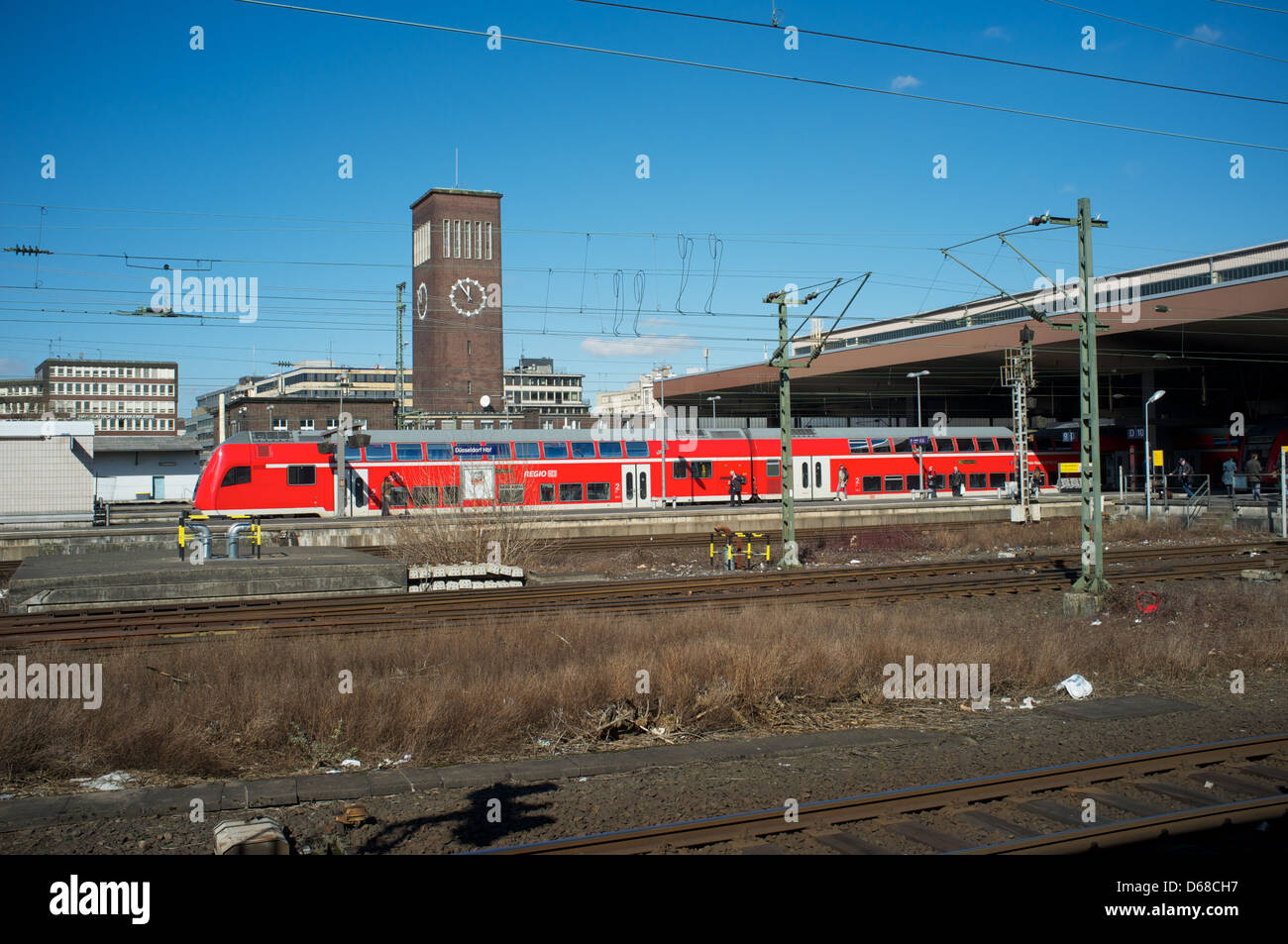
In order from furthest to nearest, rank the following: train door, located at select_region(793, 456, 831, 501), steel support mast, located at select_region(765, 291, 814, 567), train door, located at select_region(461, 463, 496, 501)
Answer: train door, located at select_region(793, 456, 831, 501)
train door, located at select_region(461, 463, 496, 501)
steel support mast, located at select_region(765, 291, 814, 567)

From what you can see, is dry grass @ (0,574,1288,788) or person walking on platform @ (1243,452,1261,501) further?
person walking on platform @ (1243,452,1261,501)

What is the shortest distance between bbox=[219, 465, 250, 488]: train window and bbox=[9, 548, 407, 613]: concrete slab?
11482 mm

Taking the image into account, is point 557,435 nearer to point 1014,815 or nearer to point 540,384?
point 1014,815

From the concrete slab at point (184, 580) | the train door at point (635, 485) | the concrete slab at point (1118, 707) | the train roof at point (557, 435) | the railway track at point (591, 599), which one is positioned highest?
the train roof at point (557, 435)

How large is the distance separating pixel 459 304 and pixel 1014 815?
7643cm

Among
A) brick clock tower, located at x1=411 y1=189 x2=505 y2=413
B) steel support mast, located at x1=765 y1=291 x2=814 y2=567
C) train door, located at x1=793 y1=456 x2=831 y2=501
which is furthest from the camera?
brick clock tower, located at x1=411 y1=189 x2=505 y2=413

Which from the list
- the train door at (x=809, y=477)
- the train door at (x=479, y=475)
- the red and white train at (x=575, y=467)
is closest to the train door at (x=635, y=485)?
the red and white train at (x=575, y=467)

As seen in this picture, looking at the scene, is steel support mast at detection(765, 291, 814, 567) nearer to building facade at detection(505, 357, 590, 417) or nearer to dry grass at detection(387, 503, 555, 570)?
dry grass at detection(387, 503, 555, 570)

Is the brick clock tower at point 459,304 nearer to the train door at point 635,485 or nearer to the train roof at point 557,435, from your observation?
the train roof at point 557,435

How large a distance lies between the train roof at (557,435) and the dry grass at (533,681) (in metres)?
24.4

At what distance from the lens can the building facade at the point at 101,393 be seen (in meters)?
135

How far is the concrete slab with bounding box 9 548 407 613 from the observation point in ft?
60.1

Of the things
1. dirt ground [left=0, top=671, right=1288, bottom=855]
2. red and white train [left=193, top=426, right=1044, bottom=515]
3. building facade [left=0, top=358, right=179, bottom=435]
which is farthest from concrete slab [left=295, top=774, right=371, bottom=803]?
building facade [left=0, top=358, right=179, bottom=435]
